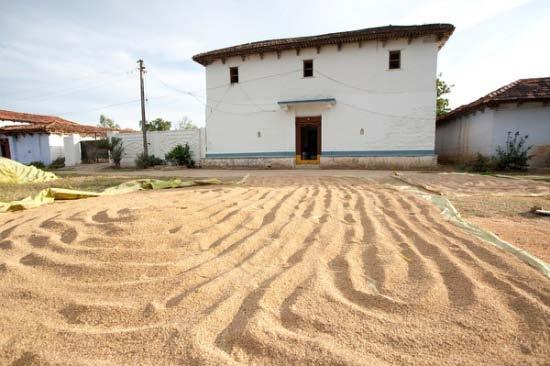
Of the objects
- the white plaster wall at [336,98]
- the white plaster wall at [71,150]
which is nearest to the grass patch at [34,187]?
the white plaster wall at [336,98]

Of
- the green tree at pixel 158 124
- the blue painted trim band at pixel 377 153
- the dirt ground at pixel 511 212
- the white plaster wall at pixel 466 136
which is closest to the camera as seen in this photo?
the dirt ground at pixel 511 212

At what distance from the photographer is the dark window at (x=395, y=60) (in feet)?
42.7

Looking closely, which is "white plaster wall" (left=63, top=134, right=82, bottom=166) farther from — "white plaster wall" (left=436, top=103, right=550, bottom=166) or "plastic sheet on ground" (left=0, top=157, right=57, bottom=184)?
"white plaster wall" (left=436, top=103, right=550, bottom=166)

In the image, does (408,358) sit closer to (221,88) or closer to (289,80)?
(289,80)

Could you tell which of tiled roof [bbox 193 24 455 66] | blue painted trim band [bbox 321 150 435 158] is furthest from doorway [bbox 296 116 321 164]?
tiled roof [bbox 193 24 455 66]

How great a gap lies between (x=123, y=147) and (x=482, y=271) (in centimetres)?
1864

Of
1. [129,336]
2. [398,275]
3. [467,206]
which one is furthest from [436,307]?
[467,206]

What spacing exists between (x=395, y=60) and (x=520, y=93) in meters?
4.95

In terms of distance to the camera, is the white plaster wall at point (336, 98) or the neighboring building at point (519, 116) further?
the white plaster wall at point (336, 98)

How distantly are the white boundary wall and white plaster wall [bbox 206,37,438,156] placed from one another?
64cm

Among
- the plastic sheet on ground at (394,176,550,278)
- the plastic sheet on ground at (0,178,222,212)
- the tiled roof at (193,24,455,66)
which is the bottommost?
the plastic sheet on ground at (394,176,550,278)

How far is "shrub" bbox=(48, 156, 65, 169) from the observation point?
18453 millimetres

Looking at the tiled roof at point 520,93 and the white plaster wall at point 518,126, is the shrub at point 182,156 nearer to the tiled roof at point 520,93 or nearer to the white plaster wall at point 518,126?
the tiled roof at point 520,93

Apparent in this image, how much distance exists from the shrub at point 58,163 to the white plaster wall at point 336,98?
10.7 metres
